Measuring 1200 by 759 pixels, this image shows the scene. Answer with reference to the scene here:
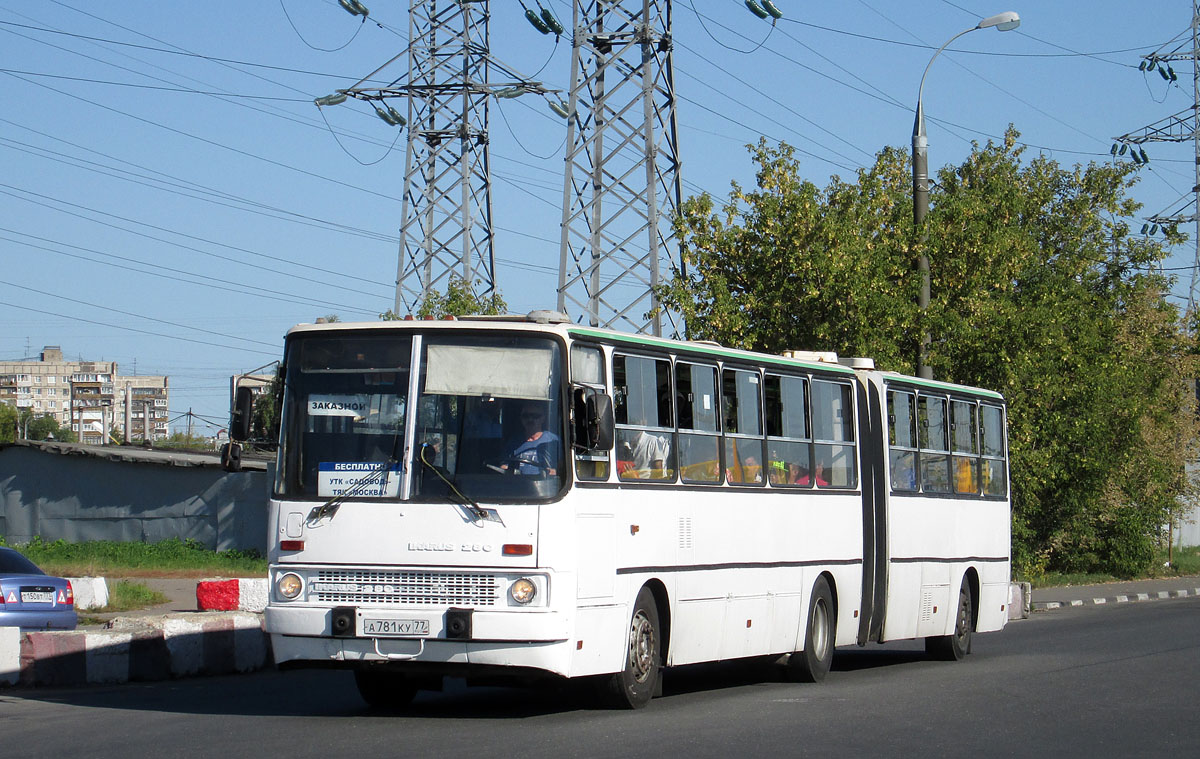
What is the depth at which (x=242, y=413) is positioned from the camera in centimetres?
1120

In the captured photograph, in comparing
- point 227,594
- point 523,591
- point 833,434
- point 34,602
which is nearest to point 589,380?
point 523,591

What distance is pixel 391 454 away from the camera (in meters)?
11.0

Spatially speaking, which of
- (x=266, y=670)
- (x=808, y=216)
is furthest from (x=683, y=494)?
(x=808, y=216)

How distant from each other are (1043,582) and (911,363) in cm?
1416

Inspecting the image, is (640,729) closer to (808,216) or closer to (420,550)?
(420,550)

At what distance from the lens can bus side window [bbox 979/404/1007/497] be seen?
19.6m

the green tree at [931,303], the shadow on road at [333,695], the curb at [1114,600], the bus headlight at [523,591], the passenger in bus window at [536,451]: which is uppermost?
the green tree at [931,303]

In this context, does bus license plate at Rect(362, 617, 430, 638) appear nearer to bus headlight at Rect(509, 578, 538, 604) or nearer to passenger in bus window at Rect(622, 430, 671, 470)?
bus headlight at Rect(509, 578, 538, 604)

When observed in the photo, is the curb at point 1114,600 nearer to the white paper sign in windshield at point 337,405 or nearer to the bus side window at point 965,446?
the bus side window at point 965,446

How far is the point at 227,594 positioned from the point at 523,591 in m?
8.82

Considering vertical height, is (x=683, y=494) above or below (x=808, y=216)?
below

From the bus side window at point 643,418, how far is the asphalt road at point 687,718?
6.12 ft

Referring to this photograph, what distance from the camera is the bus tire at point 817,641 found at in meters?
15.0

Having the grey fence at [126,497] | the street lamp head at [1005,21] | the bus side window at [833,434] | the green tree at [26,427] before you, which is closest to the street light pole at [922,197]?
the street lamp head at [1005,21]
